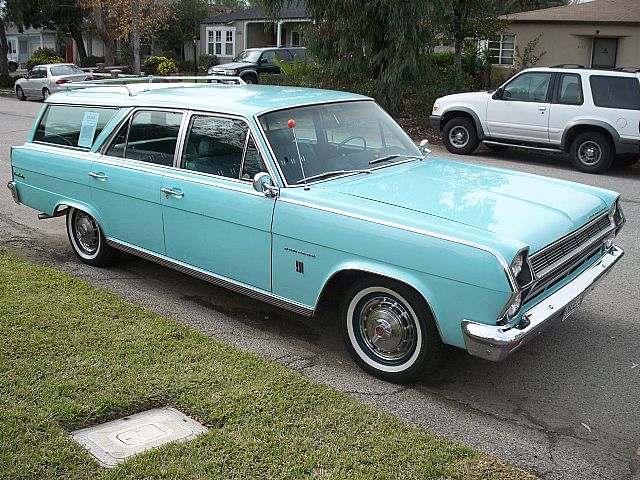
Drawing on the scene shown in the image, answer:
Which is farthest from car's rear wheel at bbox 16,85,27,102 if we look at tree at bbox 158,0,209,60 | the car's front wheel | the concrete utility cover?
the concrete utility cover

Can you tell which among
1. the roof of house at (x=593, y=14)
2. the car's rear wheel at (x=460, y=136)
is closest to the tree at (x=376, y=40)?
the car's rear wheel at (x=460, y=136)

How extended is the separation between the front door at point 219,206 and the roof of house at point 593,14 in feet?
69.0

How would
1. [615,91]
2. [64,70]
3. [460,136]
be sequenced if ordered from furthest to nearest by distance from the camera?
1. [64,70]
2. [460,136]
3. [615,91]

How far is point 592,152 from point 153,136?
9.42m

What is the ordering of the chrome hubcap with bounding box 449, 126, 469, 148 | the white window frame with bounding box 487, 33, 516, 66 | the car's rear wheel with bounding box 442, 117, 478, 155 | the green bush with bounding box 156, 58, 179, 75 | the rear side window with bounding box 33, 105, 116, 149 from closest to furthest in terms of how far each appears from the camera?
the rear side window with bounding box 33, 105, 116, 149 < the car's rear wheel with bounding box 442, 117, 478, 155 < the chrome hubcap with bounding box 449, 126, 469, 148 < the white window frame with bounding box 487, 33, 516, 66 < the green bush with bounding box 156, 58, 179, 75

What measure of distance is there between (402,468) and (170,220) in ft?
9.58

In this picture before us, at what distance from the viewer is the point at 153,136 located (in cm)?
588

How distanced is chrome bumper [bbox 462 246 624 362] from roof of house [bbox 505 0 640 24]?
2157 cm

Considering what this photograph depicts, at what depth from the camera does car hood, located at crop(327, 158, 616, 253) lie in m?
4.23

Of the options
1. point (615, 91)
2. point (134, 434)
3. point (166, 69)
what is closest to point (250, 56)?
point (166, 69)

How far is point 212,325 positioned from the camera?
5.35 metres

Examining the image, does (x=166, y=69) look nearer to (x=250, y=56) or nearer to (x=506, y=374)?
(x=250, y=56)

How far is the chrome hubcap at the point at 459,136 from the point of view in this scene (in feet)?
47.6

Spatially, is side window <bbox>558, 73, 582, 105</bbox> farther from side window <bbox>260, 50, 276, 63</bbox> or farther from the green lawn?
side window <bbox>260, 50, 276, 63</bbox>
